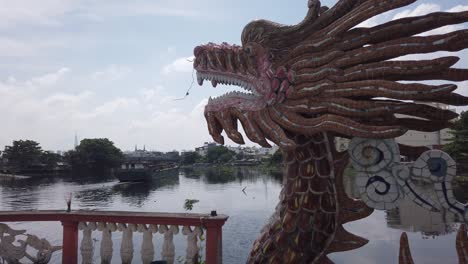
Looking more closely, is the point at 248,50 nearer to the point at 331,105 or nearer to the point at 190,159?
the point at 331,105

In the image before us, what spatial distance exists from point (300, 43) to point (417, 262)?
9.51 metres

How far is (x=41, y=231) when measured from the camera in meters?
16.3

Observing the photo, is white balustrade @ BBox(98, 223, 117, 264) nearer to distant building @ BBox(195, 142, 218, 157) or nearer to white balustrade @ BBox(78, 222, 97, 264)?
white balustrade @ BBox(78, 222, 97, 264)

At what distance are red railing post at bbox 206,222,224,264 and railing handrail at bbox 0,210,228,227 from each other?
39 mm

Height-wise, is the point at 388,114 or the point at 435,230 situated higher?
the point at 388,114

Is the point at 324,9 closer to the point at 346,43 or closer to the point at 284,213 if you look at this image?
the point at 346,43

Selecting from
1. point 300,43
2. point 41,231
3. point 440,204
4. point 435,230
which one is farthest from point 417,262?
point 41,231

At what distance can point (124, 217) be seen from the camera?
4.63 meters

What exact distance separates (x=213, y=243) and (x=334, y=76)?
2275mm

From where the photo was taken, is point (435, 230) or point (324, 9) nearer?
point (324, 9)

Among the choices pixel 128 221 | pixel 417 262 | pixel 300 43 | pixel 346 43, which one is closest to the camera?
pixel 346 43

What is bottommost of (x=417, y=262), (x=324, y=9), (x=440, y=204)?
(x=417, y=262)

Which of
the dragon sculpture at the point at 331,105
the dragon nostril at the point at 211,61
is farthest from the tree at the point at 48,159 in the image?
the dragon sculpture at the point at 331,105

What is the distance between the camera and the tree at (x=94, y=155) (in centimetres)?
6900
